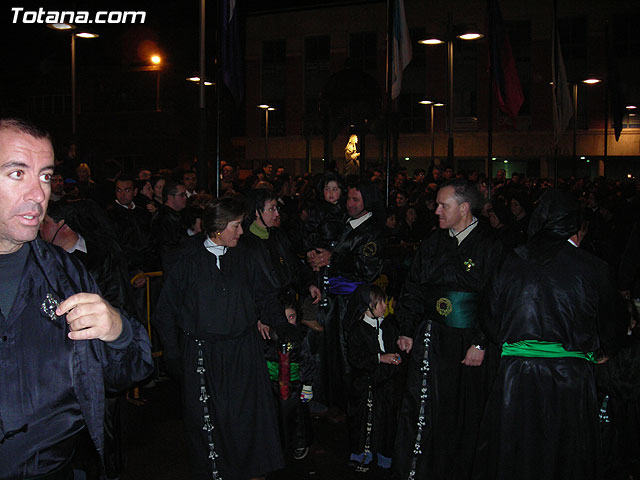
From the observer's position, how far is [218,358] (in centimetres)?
532

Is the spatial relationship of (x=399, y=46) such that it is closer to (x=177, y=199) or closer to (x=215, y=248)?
(x=177, y=199)

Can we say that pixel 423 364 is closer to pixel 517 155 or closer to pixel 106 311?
pixel 106 311

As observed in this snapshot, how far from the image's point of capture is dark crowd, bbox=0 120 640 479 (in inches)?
105

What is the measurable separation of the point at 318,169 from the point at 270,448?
3688cm

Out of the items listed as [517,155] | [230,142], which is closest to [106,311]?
[517,155]

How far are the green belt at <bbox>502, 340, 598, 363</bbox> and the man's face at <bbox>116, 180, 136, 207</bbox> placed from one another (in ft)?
20.1

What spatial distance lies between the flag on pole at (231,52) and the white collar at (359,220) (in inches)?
124

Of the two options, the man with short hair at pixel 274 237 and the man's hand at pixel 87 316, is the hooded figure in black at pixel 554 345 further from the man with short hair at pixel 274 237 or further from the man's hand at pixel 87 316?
the man's hand at pixel 87 316

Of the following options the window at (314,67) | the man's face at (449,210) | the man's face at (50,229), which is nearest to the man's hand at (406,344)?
the man's face at (449,210)

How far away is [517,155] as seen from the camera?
3806 cm

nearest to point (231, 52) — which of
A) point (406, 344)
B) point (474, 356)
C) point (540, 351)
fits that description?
point (406, 344)

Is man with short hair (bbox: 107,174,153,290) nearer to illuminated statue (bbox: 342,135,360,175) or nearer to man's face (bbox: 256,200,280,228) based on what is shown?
man's face (bbox: 256,200,280,228)

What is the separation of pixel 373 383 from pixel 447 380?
760mm

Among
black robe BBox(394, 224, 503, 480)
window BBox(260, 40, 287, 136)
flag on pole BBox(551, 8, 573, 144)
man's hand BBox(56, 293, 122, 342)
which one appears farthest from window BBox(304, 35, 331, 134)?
man's hand BBox(56, 293, 122, 342)
